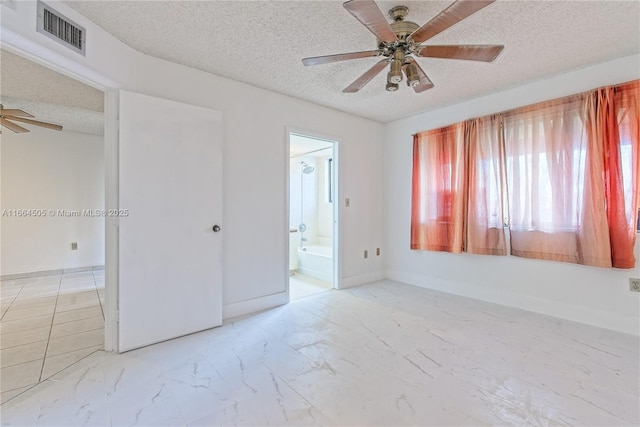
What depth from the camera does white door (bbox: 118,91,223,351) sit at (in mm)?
2207

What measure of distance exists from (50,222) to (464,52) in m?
6.14

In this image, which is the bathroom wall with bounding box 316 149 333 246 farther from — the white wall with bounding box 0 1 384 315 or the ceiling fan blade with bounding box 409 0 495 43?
the ceiling fan blade with bounding box 409 0 495 43

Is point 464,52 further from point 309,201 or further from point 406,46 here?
point 309,201

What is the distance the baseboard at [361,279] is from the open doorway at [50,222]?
2687mm

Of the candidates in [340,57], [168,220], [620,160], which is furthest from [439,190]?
[168,220]

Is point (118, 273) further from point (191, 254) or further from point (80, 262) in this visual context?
point (80, 262)

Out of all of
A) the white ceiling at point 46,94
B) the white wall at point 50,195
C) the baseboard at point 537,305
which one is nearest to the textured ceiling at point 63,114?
the white ceiling at point 46,94

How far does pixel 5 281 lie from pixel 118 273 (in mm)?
3655

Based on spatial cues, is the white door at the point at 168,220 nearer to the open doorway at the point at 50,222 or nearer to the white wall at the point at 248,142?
the white wall at the point at 248,142

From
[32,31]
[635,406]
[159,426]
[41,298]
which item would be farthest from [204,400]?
[41,298]

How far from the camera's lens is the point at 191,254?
2504mm

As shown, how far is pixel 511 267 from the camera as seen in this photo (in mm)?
3180

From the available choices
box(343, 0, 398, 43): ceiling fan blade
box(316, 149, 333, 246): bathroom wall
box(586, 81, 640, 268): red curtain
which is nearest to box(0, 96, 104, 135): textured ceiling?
box(316, 149, 333, 246): bathroom wall

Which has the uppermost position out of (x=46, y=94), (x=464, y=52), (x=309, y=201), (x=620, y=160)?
(x=46, y=94)
